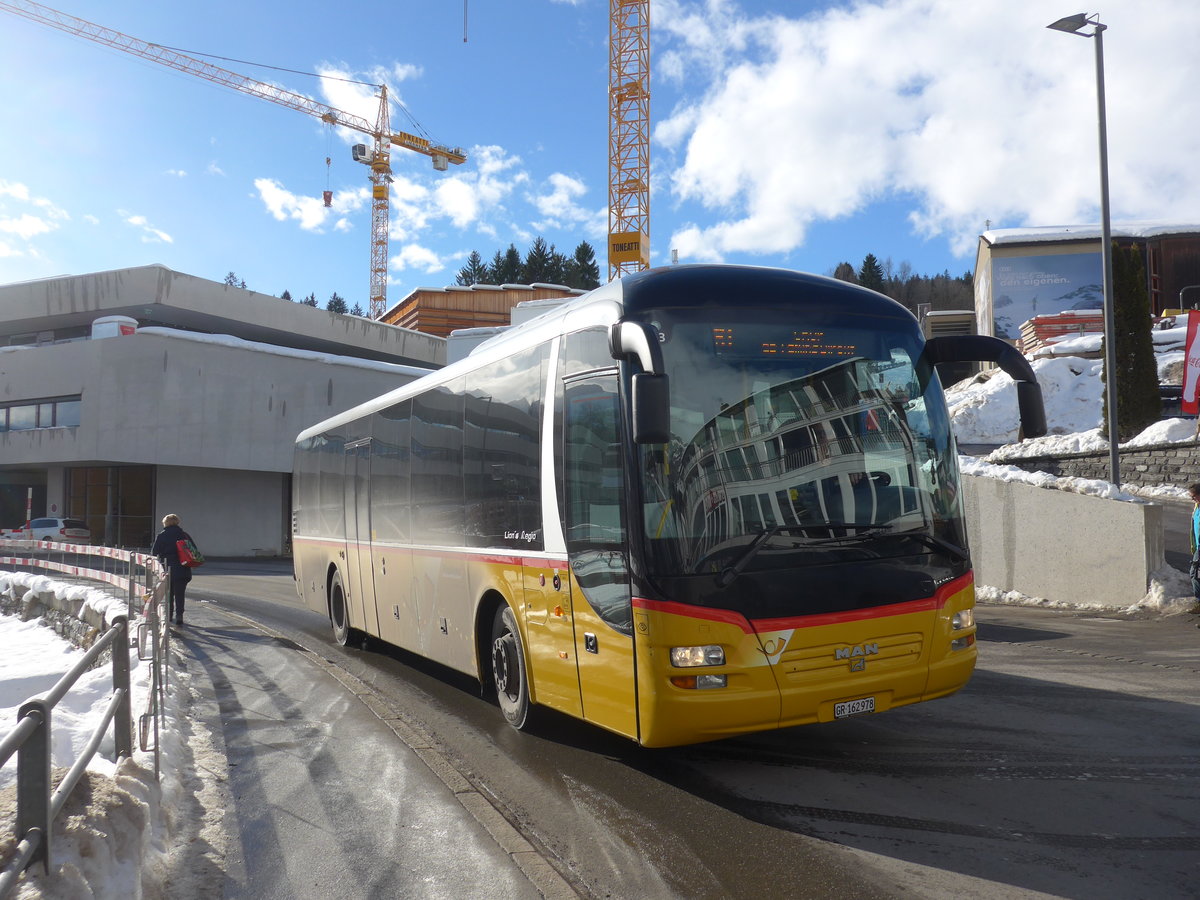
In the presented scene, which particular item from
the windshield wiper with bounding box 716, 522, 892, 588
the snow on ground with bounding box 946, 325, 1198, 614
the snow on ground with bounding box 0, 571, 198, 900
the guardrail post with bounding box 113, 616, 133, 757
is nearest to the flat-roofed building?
the snow on ground with bounding box 946, 325, 1198, 614

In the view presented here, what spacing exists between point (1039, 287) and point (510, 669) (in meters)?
60.2

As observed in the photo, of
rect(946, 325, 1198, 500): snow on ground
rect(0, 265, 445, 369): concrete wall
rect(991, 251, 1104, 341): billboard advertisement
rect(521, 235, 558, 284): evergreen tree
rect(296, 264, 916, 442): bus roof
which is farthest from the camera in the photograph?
rect(521, 235, 558, 284): evergreen tree

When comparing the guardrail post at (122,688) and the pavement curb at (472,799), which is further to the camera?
the guardrail post at (122,688)

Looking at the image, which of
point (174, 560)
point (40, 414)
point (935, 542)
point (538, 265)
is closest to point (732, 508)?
point (935, 542)

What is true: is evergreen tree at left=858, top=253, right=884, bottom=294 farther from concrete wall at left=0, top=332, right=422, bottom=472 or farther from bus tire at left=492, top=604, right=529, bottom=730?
bus tire at left=492, top=604, right=529, bottom=730

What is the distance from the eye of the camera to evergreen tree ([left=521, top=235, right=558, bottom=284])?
98500 millimetres

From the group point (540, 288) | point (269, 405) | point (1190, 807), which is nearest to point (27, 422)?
point (269, 405)

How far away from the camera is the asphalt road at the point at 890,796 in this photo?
4277 millimetres

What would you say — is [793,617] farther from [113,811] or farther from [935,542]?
[113,811]

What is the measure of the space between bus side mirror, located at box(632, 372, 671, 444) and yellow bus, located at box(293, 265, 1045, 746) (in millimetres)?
11

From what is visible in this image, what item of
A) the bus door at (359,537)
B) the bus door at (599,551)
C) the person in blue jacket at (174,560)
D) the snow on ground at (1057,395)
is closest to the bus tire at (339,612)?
the bus door at (359,537)

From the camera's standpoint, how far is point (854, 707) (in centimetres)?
563

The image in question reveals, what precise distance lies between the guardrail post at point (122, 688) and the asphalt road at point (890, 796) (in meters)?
2.10

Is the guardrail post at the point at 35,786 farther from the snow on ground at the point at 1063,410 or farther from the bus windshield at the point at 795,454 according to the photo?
the snow on ground at the point at 1063,410
